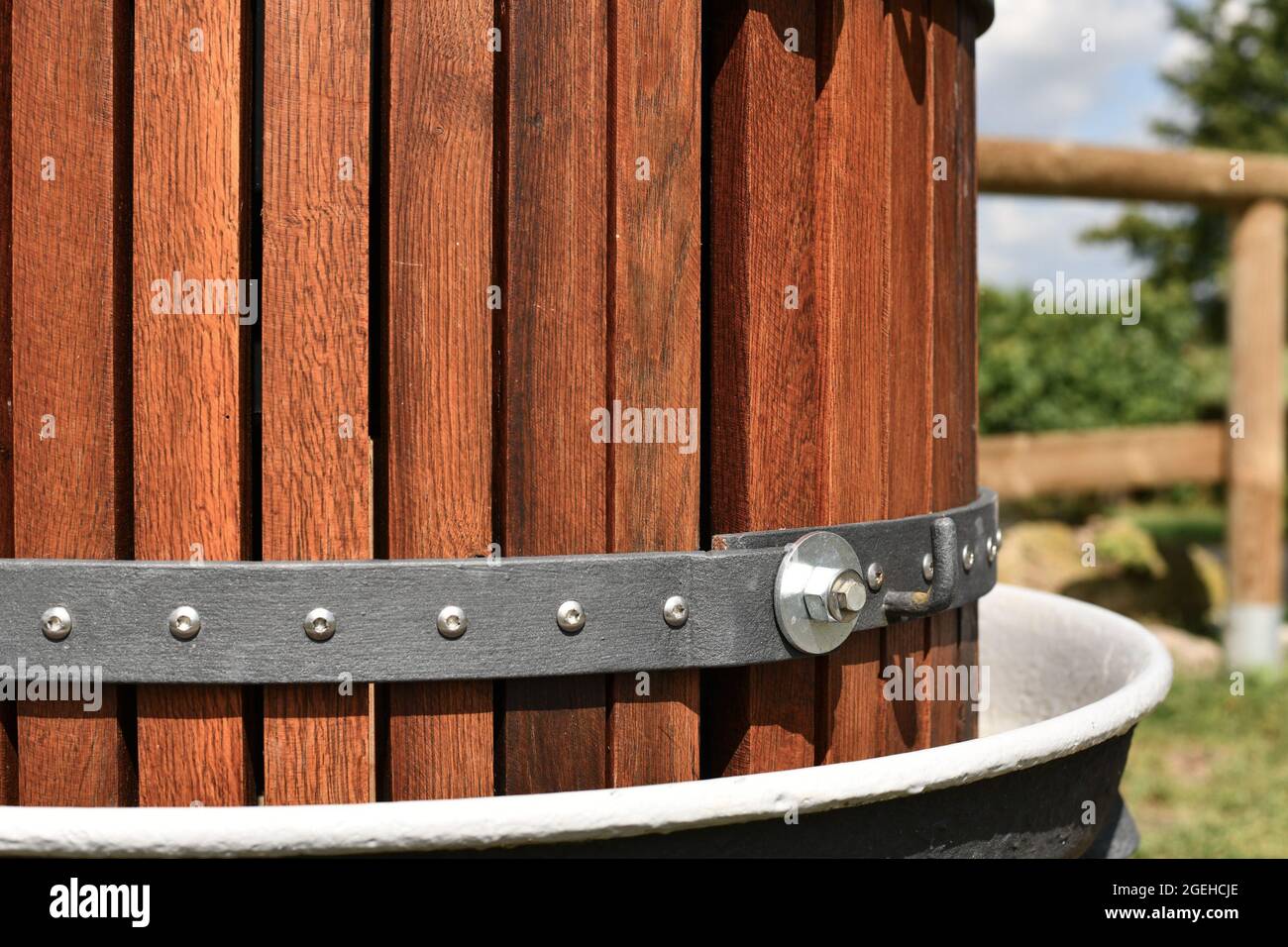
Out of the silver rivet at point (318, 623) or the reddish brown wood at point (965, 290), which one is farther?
A: the reddish brown wood at point (965, 290)

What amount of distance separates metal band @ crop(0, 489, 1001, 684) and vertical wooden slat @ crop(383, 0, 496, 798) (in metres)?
0.06

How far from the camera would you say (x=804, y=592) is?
1336 mm

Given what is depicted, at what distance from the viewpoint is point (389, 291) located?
126cm

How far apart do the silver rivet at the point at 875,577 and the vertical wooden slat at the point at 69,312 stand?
82cm

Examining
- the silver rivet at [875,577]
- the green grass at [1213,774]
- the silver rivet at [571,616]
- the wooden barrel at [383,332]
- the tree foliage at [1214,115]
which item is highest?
the tree foliage at [1214,115]

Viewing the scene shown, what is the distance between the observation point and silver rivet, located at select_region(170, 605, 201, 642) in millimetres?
1196

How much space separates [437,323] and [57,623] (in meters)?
0.47

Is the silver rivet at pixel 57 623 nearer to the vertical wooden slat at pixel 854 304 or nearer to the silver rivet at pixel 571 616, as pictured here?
the silver rivet at pixel 571 616

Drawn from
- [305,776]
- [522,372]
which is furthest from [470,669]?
[522,372]

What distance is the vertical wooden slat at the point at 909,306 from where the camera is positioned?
155 centimetres

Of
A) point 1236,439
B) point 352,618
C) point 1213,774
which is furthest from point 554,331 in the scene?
point 1236,439

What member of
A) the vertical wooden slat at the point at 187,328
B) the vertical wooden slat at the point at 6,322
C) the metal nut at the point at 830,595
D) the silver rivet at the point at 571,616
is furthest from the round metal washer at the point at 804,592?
the vertical wooden slat at the point at 6,322

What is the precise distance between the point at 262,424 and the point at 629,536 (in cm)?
40

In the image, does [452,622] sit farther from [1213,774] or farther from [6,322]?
[1213,774]
